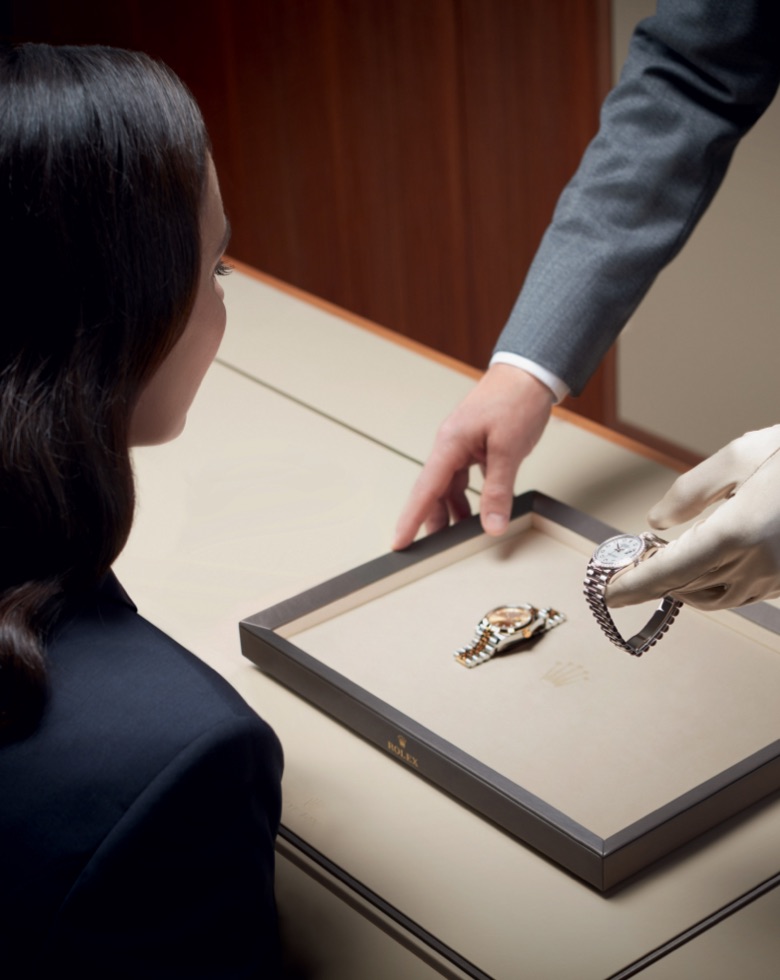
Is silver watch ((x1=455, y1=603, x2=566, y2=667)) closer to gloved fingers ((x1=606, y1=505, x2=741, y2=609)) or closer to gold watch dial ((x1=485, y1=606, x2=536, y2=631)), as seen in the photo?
gold watch dial ((x1=485, y1=606, x2=536, y2=631))

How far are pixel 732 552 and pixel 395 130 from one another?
223 cm

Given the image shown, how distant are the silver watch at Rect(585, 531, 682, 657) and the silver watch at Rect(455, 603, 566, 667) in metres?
0.14

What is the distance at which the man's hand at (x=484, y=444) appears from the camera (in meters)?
1.21

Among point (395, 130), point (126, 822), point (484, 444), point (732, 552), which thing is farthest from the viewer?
point (395, 130)

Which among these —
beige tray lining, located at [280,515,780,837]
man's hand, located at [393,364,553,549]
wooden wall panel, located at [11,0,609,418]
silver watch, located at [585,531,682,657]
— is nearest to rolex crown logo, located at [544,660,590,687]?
beige tray lining, located at [280,515,780,837]

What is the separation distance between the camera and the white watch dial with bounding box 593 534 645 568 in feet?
2.85

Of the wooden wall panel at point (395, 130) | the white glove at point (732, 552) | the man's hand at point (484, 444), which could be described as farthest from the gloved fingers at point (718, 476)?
the wooden wall panel at point (395, 130)

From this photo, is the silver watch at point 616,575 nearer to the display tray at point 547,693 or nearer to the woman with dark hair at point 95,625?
the display tray at point 547,693

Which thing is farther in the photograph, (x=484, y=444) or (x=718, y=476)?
(x=484, y=444)

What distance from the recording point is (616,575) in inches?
34.0

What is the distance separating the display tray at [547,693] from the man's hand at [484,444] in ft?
0.16

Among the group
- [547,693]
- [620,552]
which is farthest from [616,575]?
[547,693]

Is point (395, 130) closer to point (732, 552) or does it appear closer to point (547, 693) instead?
point (547, 693)

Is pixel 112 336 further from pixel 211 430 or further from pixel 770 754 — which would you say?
pixel 211 430
